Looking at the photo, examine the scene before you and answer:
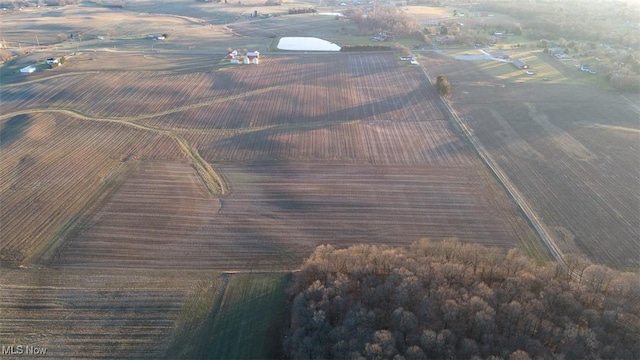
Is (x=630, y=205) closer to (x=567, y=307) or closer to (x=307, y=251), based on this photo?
(x=567, y=307)

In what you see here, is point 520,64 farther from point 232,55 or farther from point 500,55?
point 232,55

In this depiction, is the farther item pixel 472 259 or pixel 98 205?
pixel 98 205

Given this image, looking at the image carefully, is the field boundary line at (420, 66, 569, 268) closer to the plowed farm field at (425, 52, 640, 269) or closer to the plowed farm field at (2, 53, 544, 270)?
the plowed farm field at (425, 52, 640, 269)

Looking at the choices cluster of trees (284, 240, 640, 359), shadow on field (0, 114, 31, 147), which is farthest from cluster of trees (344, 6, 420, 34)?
Answer: cluster of trees (284, 240, 640, 359)

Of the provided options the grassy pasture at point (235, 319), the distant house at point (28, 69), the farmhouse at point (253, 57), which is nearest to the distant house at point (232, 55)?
the farmhouse at point (253, 57)

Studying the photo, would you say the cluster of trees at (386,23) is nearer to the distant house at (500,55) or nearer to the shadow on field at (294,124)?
the distant house at (500,55)

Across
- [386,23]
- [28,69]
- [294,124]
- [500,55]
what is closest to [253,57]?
[294,124]

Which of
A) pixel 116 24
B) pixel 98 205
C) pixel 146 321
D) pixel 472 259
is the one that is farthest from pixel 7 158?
pixel 116 24
